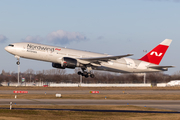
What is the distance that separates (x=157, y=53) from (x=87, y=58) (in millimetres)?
17017

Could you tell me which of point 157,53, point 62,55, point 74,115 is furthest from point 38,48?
point 157,53

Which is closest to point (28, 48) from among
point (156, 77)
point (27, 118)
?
point (27, 118)

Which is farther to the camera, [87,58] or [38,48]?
[87,58]

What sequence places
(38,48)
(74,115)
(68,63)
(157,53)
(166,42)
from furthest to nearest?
(166,42)
(157,53)
(68,63)
(38,48)
(74,115)

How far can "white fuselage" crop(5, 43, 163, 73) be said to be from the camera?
50.4 m

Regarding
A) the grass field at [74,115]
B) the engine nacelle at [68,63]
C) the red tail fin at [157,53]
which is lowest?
the grass field at [74,115]

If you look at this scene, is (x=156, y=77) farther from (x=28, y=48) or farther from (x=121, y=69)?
(x=28, y=48)

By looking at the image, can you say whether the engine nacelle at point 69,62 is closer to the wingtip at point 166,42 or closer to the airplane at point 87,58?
the airplane at point 87,58

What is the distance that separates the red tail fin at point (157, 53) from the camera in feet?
197

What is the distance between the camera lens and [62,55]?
52.2 m

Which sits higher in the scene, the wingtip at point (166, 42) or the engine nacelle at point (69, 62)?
the wingtip at point (166, 42)

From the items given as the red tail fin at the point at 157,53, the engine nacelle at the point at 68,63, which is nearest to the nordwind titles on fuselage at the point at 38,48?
the engine nacelle at the point at 68,63

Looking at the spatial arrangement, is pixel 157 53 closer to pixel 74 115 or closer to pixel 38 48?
pixel 38 48

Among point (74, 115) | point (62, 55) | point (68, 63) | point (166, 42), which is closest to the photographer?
point (74, 115)
